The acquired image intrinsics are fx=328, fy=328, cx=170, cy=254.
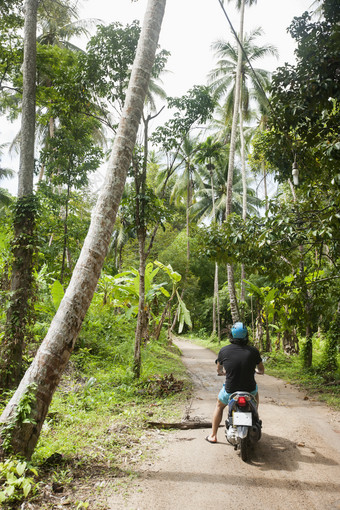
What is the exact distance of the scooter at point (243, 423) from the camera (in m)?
3.63

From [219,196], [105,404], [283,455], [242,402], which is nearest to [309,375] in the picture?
[283,455]

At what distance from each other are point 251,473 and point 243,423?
0.47 metres

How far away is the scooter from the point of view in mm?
3629

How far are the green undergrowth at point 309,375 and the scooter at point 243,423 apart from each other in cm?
299

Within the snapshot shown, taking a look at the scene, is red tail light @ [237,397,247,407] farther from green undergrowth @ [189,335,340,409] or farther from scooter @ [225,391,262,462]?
green undergrowth @ [189,335,340,409]

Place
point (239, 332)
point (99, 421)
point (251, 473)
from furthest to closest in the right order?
1. point (99, 421)
2. point (239, 332)
3. point (251, 473)

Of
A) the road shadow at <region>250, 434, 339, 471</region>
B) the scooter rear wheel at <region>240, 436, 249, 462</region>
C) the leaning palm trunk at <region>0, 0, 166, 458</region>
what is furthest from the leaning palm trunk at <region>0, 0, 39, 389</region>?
the road shadow at <region>250, 434, 339, 471</region>

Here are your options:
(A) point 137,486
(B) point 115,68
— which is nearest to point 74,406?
(A) point 137,486

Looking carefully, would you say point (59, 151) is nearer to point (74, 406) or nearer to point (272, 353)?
point (74, 406)

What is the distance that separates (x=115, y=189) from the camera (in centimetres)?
396

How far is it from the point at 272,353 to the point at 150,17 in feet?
37.2

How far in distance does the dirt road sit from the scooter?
172 millimetres

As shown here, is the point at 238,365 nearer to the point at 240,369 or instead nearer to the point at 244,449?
the point at 240,369

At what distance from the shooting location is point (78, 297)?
3.49 metres
